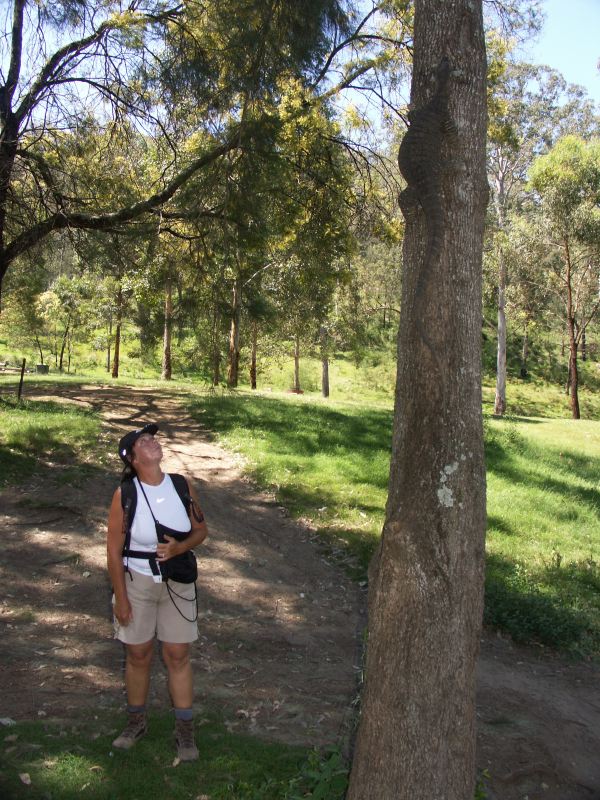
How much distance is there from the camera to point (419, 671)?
10.2 feet

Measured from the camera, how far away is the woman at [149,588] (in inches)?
152

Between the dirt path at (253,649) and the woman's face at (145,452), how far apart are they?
5.73 ft

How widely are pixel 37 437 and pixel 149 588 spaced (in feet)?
24.0

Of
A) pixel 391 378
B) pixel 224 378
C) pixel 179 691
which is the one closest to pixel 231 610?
pixel 179 691

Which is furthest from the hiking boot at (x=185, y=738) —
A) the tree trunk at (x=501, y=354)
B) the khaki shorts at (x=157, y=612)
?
the tree trunk at (x=501, y=354)

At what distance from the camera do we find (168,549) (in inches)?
152

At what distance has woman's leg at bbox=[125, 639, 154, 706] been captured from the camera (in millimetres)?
4004

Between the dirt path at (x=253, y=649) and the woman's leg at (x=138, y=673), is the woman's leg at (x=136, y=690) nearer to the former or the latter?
the woman's leg at (x=138, y=673)

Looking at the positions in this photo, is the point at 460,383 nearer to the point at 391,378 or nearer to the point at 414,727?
the point at 414,727

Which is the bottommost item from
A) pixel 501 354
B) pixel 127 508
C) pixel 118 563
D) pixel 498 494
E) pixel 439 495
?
pixel 498 494

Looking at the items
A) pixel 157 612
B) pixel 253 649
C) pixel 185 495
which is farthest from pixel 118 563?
pixel 253 649

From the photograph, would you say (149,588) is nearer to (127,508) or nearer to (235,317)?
(127,508)

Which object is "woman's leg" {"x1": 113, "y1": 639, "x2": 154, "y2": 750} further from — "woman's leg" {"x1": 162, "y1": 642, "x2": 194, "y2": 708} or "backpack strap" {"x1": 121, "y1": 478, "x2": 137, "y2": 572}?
"backpack strap" {"x1": 121, "y1": 478, "x2": 137, "y2": 572}

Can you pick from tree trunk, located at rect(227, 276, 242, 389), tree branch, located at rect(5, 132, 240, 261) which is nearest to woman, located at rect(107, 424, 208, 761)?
tree trunk, located at rect(227, 276, 242, 389)
